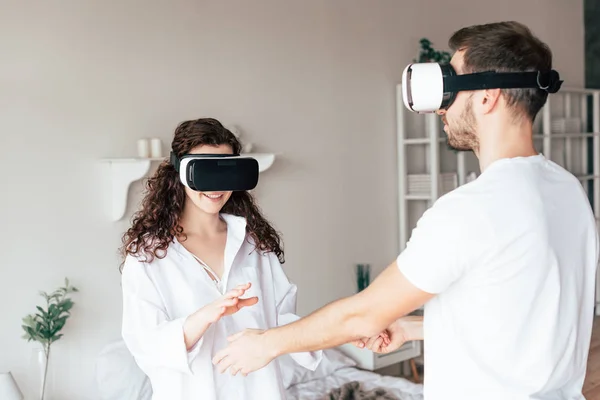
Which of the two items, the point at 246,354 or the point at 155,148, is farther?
the point at 155,148

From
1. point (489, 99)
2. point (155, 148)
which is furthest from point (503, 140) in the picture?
point (155, 148)

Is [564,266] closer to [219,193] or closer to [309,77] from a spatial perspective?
[219,193]

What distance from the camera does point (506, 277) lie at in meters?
1.21

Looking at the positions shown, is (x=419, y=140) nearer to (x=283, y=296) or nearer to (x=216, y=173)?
(x=283, y=296)

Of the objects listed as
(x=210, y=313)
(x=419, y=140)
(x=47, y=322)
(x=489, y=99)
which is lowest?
(x=47, y=322)

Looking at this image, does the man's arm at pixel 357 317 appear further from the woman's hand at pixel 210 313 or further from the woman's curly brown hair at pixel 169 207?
the woman's curly brown hair at pixel 169 207

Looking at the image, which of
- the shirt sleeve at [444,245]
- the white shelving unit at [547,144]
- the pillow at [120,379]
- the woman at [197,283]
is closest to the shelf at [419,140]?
the white shelving unit at [547,144]

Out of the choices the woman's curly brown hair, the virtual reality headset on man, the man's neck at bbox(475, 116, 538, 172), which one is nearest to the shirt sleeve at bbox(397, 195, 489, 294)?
the man's neck at bbox(475, 116, 538, 172)

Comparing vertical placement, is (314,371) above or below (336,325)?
below

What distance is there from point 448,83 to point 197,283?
82cm

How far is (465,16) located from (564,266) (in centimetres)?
400

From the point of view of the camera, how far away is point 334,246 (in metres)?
4.08

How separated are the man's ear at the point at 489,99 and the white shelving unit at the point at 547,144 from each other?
296 centimetres

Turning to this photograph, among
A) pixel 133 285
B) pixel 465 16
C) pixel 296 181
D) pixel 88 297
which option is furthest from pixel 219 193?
pixel 465 16
